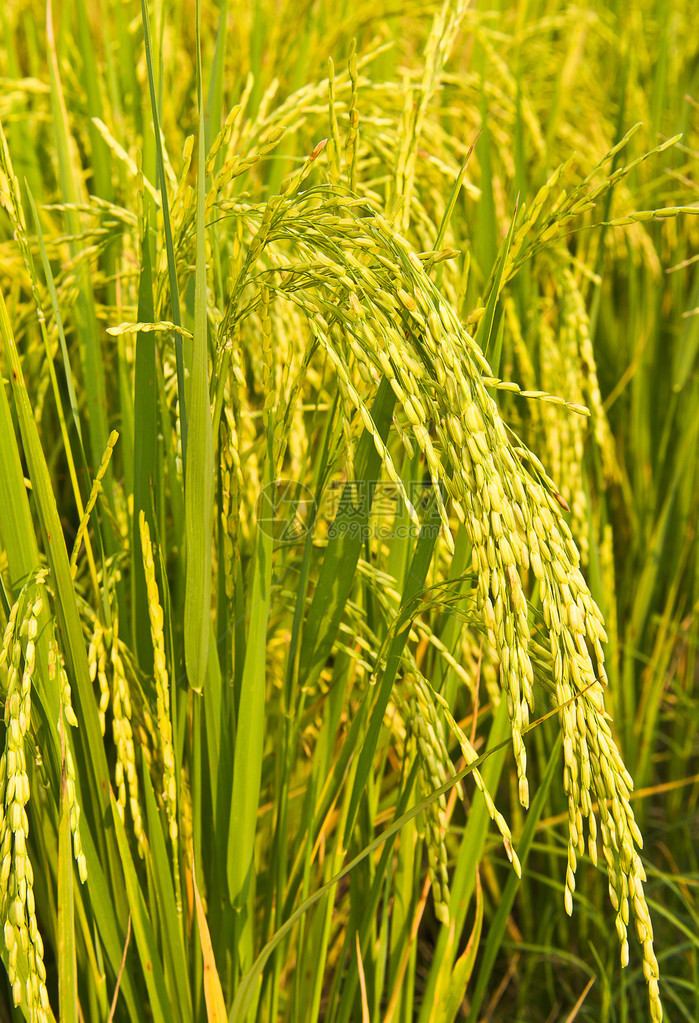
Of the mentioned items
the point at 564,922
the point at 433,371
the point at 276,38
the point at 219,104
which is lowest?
the point at 564,922

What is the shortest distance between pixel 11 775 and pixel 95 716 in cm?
14

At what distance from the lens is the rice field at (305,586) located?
21.3 inches

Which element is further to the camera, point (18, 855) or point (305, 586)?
point (305, 586)

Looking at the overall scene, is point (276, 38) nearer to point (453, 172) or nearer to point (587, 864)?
point (453, 172)

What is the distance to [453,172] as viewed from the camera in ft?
3.33

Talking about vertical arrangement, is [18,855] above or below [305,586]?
below

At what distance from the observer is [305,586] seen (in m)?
0.73

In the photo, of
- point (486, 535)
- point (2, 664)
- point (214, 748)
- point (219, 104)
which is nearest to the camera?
point (486, 535)

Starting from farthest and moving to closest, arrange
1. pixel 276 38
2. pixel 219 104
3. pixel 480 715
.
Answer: pixel 276 38 < pixel 480 715 < pixel 219 104

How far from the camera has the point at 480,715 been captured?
120 cm

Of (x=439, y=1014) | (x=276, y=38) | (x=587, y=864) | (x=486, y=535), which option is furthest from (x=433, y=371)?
(x=276, y=38)

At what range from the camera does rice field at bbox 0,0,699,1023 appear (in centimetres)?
54

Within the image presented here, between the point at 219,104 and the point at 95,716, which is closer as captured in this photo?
the point at 95,716

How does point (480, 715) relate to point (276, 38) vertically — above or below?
below
